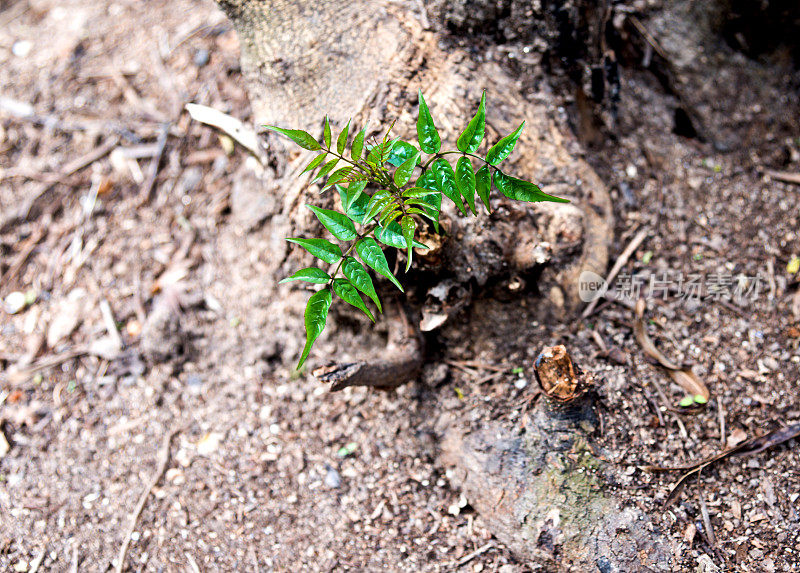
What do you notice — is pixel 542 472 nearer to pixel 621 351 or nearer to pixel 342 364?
pixel 621 351

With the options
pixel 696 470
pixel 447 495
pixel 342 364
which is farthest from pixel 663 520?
pixel 342 364

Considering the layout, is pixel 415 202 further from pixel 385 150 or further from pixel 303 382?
pixel 303 382

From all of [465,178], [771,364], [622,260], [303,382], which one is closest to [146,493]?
[303,382]

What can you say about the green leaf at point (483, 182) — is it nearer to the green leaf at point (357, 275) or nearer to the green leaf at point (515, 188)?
the green leaf at point (515, 188)

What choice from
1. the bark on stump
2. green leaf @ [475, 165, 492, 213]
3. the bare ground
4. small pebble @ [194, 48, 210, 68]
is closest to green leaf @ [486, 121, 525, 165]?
green leaf @ [475, 165, 492, 213]

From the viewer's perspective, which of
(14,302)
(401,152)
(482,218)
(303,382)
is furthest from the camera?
(14,302)
